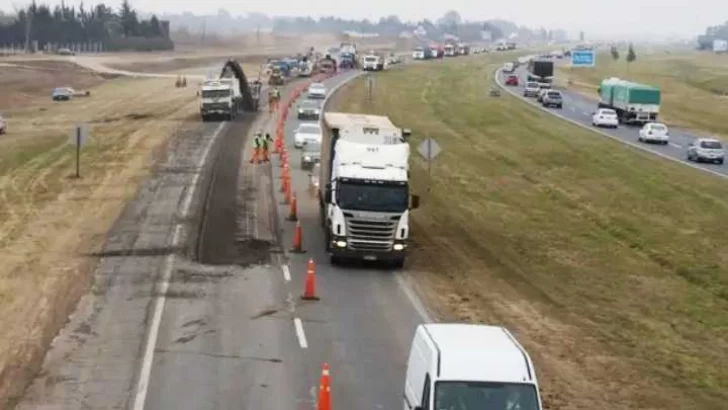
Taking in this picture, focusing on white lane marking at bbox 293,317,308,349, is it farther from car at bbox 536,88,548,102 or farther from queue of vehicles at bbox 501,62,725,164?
car at bbox 536,88,548,102

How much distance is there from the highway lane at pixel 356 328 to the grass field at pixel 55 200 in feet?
16.8

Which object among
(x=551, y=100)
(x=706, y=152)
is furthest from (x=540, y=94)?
(x=706, y=152)

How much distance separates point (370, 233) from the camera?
105 feet

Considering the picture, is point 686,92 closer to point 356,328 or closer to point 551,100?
point 551,100

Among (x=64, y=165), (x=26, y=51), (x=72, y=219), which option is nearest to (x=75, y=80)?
(x=26, y=51)

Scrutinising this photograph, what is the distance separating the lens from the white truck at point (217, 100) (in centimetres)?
Answer: 7994

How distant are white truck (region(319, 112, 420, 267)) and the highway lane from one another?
69 cm

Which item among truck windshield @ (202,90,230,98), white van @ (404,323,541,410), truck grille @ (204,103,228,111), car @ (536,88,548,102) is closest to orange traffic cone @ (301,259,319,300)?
white van @ (404,323,541,410)

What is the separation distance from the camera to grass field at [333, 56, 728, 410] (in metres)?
24.1

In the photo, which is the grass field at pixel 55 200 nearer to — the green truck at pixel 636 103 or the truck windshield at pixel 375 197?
the truck windshield at pixel 375 197

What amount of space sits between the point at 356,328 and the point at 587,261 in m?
13.7

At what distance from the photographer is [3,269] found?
32.0 m

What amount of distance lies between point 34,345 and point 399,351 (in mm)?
6879

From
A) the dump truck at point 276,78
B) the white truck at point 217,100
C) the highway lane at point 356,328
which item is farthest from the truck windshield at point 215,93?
the highway lane at point 356,328
